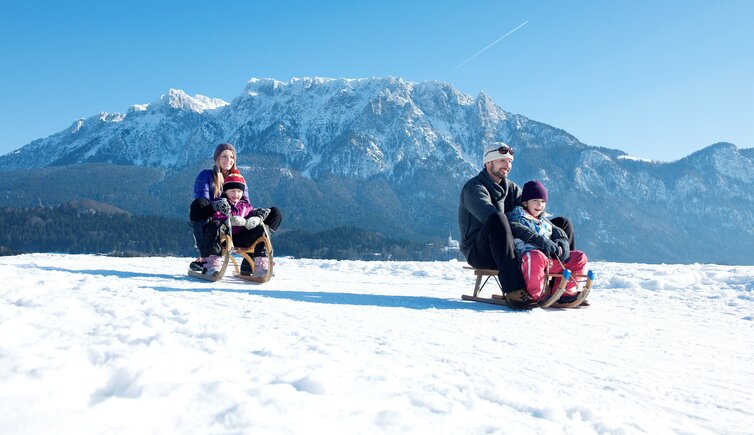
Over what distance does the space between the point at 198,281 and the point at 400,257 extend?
531 feet

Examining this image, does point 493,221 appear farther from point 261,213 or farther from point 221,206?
point 221,206

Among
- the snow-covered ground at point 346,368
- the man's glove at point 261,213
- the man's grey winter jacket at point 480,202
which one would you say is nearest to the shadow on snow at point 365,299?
the snow-covered ground at point 346,368

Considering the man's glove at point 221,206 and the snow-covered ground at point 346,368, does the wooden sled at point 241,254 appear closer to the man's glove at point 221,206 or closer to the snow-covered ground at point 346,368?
the man's glove at point 221,206

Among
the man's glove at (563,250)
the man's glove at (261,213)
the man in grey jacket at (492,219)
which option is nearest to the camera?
the man in grey jacket at (492,219)

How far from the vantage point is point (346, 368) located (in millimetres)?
2525

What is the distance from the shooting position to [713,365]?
333 cm

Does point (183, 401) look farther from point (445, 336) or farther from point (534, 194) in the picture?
point (534, 194)

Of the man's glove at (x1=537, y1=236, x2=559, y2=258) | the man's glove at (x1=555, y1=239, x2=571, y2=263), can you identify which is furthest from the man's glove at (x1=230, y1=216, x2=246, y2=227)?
the man's glove at (x1=555, y1=239, x2=571, y2=263)

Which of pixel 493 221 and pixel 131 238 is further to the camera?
pixel 131 238

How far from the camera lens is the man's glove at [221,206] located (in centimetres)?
737

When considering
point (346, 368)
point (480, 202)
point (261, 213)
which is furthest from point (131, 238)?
point (346, 368)

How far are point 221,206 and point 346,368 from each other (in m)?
5.37

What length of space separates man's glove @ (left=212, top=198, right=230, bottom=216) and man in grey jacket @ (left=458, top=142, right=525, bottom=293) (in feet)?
11.2

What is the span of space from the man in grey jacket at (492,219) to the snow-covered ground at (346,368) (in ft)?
1.86
